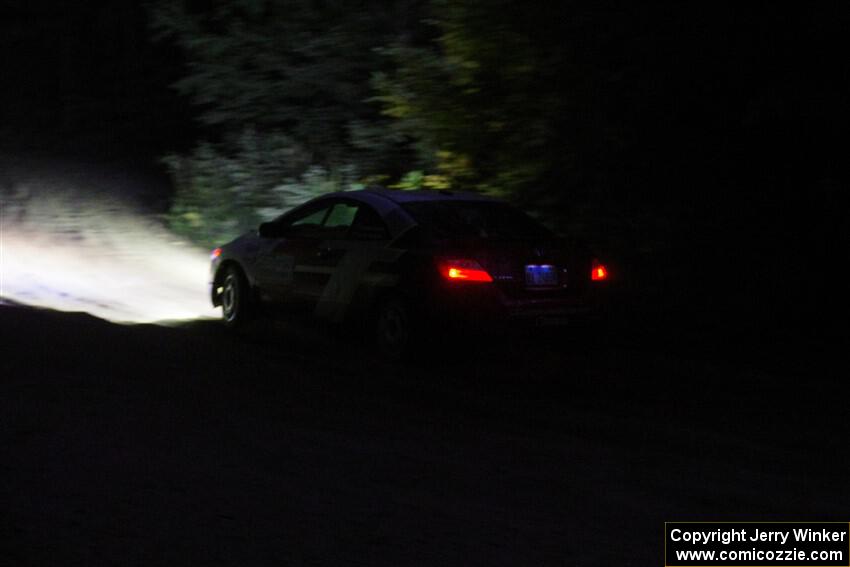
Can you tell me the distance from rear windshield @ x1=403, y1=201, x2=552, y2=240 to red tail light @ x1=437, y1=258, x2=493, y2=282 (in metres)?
0.34

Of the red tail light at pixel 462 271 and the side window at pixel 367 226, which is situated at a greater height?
the side window at pixel 367 226

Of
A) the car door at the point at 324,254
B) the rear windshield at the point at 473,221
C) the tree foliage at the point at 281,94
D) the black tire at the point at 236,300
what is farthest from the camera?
the tree foliage at the point at 281,94

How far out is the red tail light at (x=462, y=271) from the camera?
9242 millimetres

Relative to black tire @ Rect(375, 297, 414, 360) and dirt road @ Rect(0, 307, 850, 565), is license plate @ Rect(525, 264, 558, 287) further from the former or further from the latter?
black tire @ Rect(375, 297, 414, 360)

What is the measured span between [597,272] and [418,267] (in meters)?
1.53

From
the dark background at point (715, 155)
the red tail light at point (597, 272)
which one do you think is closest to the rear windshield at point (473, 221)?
the red tail light at point (597, 272)

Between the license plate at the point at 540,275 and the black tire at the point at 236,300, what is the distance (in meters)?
3.26

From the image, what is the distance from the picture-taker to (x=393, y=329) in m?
9.83

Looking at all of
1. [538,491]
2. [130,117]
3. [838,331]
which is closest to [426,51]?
[838,331]

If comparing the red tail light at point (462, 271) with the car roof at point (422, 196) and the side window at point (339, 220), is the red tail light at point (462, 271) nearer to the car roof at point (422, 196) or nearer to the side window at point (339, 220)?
the car roof at point (422, 196)

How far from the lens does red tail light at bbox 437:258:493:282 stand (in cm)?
924

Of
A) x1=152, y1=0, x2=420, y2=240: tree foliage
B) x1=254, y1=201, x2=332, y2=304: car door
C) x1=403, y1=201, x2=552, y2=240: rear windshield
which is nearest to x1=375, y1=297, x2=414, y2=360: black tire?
x1=403, y1=201, x2=552, y2=240: rear windshield

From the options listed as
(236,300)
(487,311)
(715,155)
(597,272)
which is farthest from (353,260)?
(715,155)

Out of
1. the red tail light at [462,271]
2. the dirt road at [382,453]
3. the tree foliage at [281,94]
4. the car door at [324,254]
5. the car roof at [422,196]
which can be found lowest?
the dirt road at [382,453]
